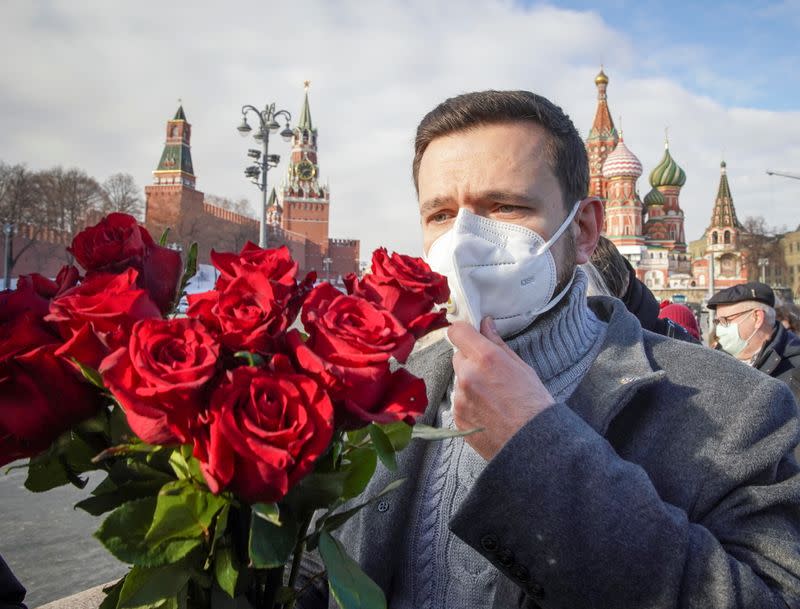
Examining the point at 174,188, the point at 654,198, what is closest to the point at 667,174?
the point at 654,198

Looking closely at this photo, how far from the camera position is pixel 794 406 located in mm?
1345

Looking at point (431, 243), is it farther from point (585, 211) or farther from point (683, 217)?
point (683, 217)

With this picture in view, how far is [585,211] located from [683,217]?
6190cm

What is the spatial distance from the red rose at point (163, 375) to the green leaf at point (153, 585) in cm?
18

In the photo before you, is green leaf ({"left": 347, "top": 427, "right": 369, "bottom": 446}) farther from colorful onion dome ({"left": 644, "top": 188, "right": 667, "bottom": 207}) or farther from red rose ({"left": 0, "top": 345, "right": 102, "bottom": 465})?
colorful onion dome ({"left": 644, "top": 188, "right": 667, "bottom": 207})

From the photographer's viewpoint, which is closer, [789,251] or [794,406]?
[794,406]

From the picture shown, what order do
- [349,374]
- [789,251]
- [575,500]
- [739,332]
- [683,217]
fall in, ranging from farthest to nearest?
[789,251]
[683,217]
[739,332]
[575,500]
[349,374]

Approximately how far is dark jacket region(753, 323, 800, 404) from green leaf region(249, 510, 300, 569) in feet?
14.5

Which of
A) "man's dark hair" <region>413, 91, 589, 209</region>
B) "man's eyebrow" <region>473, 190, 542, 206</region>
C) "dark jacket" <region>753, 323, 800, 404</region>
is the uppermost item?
"man's dark hair" <region>413, 91, 589, 209</region>

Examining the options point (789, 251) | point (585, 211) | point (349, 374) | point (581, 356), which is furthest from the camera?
point (789, 251)

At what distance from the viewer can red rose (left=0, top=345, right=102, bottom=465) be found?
742mm

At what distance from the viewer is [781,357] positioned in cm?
448

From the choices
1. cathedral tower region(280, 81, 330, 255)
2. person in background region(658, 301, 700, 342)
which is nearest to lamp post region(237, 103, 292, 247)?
person in background region(658, 301, 700, 342)

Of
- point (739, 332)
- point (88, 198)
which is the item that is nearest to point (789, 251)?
point (88, 198)
